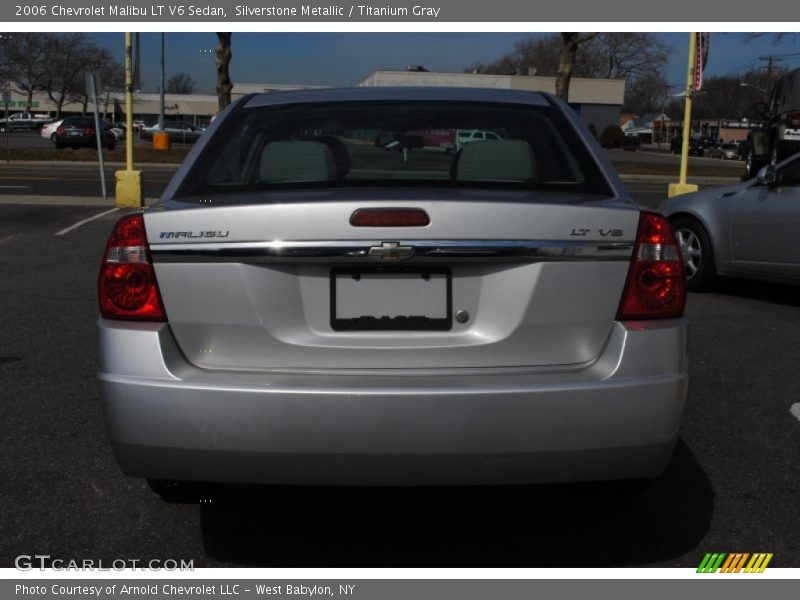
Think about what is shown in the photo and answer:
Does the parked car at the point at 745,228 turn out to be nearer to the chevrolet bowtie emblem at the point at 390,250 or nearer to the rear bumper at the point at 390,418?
the rear bumper at the point at 390,418

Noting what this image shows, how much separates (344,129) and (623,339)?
1.57 m

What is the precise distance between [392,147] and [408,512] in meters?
1.53

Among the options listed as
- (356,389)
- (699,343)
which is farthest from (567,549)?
(699,343)

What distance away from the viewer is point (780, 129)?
16672mm

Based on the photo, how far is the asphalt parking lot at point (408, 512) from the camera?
3.31 meters

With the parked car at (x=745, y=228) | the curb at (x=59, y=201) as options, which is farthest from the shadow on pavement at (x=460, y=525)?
the curb at (x=59, y=201)

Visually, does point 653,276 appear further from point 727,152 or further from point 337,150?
point 727,152

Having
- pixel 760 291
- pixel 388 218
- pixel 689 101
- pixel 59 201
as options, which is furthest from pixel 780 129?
pixel 388 218

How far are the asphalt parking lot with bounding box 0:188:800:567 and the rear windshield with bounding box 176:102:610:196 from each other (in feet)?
4.03

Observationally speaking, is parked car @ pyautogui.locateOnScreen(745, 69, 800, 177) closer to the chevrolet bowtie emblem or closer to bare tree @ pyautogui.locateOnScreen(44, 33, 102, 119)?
the chevrolet bowtie emblem

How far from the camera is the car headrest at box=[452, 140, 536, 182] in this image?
3.61 metres

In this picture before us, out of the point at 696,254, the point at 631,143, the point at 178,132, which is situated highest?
the point at 696,254

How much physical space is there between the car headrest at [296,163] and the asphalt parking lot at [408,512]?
1.24m

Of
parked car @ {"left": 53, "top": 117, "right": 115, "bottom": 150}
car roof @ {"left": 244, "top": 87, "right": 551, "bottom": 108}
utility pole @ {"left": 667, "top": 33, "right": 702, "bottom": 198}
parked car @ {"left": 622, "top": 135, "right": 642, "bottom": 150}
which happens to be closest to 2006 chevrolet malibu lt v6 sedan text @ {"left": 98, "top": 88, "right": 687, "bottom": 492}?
car roof @ {"left": 244, "top": 87, "right": 551, "bottom": 108}
